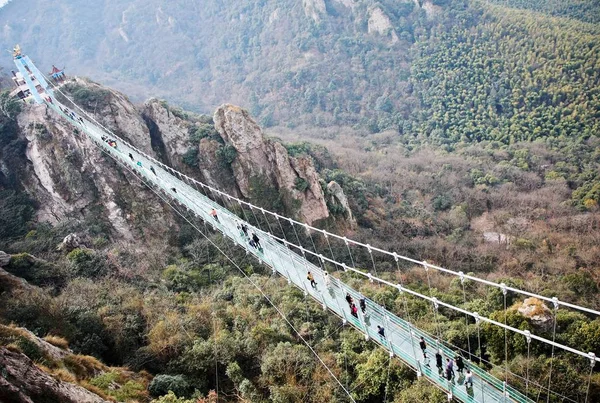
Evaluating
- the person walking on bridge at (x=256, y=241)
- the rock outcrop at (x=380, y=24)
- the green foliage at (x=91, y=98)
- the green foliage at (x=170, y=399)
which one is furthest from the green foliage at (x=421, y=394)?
the rock outcrop at (x=380, y=24)

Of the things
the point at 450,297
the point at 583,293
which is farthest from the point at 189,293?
the point at 583,293

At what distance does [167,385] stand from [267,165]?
14987mm

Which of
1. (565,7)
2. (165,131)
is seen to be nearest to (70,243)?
(165,131)

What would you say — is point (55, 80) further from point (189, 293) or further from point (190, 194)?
point (189, 293)

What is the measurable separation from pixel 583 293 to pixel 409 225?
10814mm

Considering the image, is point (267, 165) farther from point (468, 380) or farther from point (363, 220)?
point (468, 380)

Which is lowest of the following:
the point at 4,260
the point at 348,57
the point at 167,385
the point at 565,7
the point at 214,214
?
the point at 167,385

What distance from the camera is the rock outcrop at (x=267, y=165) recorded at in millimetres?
23062

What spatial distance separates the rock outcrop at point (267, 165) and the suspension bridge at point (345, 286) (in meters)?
1.51

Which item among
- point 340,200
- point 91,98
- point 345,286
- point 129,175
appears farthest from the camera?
point 91,98

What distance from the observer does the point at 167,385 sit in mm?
10164

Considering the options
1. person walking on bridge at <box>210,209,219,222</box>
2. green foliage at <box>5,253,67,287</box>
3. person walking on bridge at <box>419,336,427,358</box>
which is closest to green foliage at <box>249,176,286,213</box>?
person walking on bridge at <box>210,209,219,222</box>

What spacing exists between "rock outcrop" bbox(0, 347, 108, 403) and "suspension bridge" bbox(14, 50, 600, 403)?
222 inches

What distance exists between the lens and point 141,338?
12289 mm
